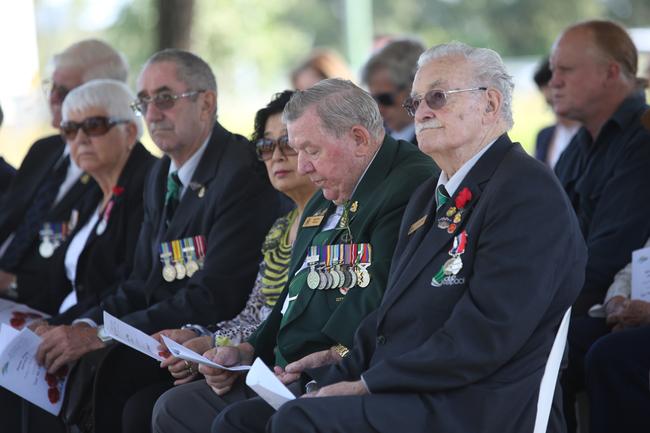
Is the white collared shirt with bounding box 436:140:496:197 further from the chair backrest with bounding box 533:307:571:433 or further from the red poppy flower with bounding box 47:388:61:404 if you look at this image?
the red poppy flower with bounding box 47:388:61:404

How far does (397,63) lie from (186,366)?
297cm

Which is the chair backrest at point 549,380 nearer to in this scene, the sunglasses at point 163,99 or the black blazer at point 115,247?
the sunglasses at point 163,99

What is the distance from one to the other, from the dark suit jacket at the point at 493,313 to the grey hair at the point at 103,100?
112 inches

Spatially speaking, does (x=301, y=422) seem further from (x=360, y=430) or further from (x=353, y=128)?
(x=353, y=128)

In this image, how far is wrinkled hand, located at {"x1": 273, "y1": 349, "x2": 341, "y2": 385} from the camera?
3662mm

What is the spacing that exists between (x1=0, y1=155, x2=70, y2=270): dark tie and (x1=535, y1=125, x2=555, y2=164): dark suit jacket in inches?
121

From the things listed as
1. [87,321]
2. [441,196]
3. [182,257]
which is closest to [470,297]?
[441,196]

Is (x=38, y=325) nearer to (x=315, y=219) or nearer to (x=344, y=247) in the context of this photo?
(x=315, y=219)

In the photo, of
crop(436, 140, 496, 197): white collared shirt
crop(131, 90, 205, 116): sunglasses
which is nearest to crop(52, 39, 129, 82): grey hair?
crop(131, 90, 205, 116): sunglasses

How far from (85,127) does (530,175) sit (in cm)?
308

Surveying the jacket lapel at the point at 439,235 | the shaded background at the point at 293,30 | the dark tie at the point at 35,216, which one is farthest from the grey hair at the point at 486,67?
the shaded background at the point at 293,30

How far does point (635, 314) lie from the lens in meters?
4.16

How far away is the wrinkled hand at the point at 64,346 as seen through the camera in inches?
185

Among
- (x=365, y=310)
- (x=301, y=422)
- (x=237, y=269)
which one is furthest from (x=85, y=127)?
(x=301, y=422)
